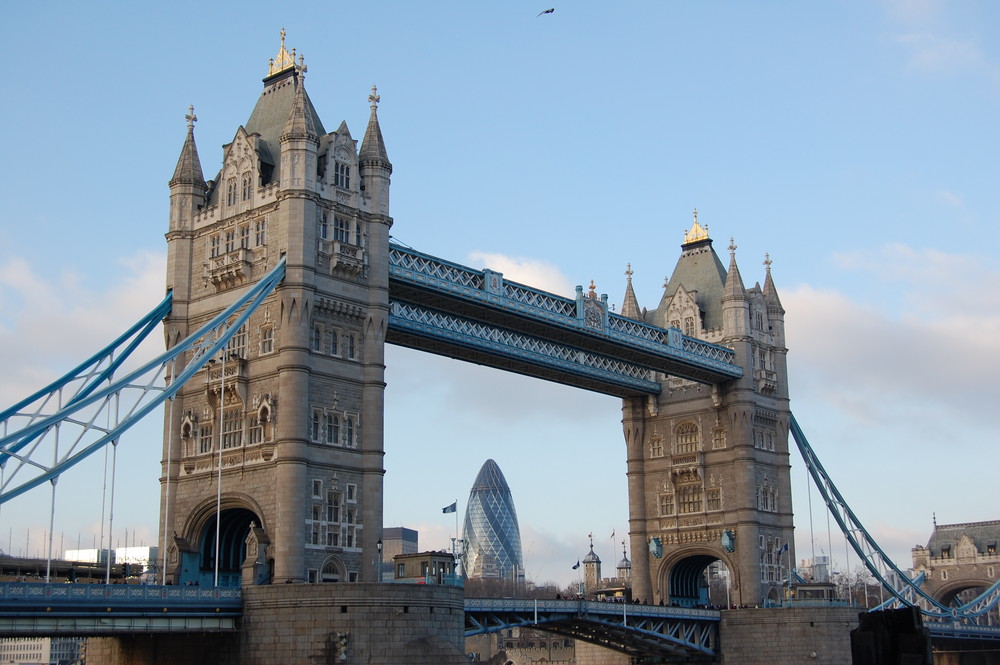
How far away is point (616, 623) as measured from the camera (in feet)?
237

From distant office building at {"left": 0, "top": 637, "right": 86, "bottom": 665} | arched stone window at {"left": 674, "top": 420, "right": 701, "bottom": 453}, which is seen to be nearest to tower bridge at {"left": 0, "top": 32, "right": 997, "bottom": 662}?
arched stone window at {"left": 674, "top": 420, "right": 701, "bottom": 453}

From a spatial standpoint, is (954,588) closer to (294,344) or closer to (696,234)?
(696,234)

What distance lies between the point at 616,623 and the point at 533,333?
17.3 m

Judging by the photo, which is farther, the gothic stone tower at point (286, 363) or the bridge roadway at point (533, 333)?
the bridge roadway at point (533, 333)

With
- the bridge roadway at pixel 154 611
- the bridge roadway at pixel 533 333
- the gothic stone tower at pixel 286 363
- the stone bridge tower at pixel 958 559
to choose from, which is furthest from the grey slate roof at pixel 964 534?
the gothic stone tower at pixel 286 363

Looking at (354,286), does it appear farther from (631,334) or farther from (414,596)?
(631,334)

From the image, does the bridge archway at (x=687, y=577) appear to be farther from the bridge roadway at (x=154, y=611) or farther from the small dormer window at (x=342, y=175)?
the small dormer window at (x=342, y=175)

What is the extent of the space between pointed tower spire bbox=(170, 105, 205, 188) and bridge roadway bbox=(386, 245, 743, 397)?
1051 centimetres

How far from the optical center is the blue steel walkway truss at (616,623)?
64750 mm

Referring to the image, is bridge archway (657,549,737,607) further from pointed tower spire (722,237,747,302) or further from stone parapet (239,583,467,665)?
stone parapet (239,583,467,665)

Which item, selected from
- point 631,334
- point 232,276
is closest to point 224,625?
point 232,276

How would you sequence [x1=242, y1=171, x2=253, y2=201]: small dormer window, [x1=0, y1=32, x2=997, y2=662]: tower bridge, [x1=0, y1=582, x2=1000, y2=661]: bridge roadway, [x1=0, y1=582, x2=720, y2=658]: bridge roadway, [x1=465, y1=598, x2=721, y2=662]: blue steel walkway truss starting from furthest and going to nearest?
[x1=465, y1=598, x2=721, y2=662]: blue steel walkway truss, [x1=242, y1=171, x2=253, y2=201]: small dormer window, [x1=0, y1=32, x2=997, y2=662]: tower bridge, [x1=0, y1=582, x2=1000, y2=661]: bridge roadway, [x1=0, y1=582, x2=720, y2=658]: bridge roadway

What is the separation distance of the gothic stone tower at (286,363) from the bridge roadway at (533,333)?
452 cm

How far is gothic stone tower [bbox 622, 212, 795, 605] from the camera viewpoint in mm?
83625
